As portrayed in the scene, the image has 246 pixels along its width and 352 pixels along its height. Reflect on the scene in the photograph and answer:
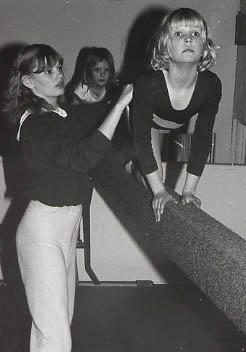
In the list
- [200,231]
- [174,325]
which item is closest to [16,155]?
[174,325]

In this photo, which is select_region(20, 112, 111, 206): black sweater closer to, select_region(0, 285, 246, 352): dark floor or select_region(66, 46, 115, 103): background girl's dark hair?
select_region(0, 285, 246, 352): dark floor

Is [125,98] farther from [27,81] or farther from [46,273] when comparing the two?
[46,273]

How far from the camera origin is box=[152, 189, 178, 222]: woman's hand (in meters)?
1.44

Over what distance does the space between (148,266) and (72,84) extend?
4.45 ft

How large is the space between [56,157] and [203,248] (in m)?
0.62

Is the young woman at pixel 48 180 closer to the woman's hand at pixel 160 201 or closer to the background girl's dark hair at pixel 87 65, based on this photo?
the woman's hand at pixel 160 201

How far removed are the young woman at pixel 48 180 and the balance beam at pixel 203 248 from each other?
0.20 meters

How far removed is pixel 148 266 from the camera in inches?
121

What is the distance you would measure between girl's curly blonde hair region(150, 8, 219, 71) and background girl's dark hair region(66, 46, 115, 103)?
5.17 feet

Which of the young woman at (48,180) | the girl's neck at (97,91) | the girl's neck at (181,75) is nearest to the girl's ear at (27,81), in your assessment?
the young woman at (48,180)

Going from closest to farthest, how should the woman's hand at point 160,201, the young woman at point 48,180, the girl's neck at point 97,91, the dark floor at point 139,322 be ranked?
1. the woman's hand at point 160,201
2. the young woman at point 48,180
3. the dark floor at point 139,322
4. the girl's neck at point 97,91

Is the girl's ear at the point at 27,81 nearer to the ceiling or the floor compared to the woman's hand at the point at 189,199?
nearer to the ceiling

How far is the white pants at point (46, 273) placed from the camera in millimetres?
1571

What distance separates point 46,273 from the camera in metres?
1.58
